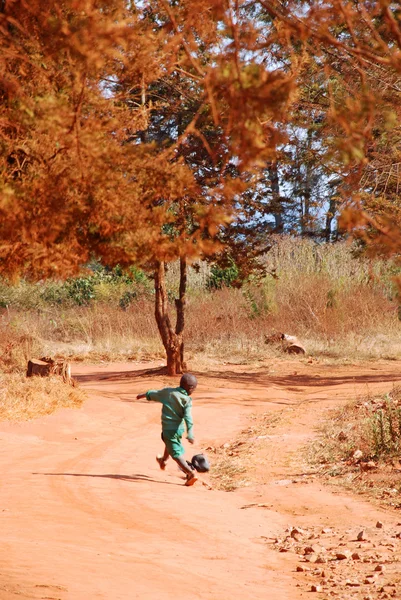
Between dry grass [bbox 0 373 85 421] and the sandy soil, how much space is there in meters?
0.27

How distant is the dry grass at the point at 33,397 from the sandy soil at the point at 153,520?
0.90 feet

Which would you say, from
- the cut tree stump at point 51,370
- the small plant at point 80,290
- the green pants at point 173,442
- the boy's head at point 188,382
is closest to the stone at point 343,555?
the green pants at point 173,442

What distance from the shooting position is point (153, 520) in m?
7.54

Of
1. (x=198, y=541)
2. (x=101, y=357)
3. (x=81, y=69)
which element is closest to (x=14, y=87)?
(x=81, y=69)

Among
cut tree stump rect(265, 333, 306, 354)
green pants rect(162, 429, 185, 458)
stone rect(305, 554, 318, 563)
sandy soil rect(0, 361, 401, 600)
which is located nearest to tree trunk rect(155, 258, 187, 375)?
cut tree stump rect(265, 333, 306, 354)

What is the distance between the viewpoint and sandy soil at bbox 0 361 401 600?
5.79 m

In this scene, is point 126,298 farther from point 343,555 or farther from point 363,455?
point 343,555

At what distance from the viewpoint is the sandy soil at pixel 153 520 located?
228 inches

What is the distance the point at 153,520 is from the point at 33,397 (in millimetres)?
6558

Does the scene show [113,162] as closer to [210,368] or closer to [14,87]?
[14,87]

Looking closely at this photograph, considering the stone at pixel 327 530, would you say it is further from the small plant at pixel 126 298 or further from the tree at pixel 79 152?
the small plant at pixel 126 298

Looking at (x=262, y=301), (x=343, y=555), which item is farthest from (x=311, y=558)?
(x=262, y=301)

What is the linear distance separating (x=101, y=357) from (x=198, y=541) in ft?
A: 52.8

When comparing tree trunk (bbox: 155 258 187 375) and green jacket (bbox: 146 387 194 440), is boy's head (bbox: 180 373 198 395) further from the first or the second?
tree trunk (bbox: 155 258 187 375)
